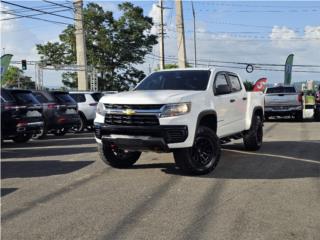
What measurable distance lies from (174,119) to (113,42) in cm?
4801

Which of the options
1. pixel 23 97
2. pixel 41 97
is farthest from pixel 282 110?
pixel 23 97

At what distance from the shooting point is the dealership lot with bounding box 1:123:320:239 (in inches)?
212

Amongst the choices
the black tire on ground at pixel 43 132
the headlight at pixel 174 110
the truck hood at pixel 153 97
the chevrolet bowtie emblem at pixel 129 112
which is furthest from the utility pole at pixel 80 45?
the headlight at pixel 174 110

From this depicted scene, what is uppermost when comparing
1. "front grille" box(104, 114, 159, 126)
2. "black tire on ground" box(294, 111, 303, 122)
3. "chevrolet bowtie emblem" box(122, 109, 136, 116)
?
"chevrolet bowtie emblem" box(122, 109, 136, 116)

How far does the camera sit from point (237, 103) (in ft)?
33.9

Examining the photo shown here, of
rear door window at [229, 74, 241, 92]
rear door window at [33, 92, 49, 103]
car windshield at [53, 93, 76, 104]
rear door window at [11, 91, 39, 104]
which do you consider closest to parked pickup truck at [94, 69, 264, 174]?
rear door window at [229, 74, 241, 92]

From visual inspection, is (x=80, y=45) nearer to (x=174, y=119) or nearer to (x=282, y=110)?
(x=282, y=110)

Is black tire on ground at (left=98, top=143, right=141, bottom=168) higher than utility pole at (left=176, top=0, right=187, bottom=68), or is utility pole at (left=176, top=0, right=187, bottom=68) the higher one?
utility pole at (left=176, top=0, right=187, bottom=68)

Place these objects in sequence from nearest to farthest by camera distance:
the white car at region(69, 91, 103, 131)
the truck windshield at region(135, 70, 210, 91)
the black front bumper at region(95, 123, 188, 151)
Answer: the black front bumper at region(95, 123, 188, 151) → the truck windshield at region(135, 70, 210, 91) → the white car at region(69, 91, 103, 131)

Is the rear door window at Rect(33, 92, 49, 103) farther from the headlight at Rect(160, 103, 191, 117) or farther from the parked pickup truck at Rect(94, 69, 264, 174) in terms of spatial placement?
the headlight at Rect(160, 103, 191, 117)

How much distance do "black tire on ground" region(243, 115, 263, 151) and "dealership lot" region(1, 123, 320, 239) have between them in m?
0.47

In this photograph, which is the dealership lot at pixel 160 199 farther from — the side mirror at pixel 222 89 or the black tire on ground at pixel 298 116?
the black tire on ground at pixel 298 116

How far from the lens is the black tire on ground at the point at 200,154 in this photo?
816 cm

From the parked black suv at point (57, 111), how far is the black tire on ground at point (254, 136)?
250 inches
